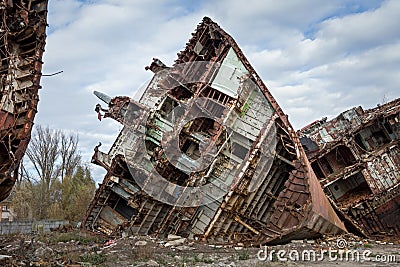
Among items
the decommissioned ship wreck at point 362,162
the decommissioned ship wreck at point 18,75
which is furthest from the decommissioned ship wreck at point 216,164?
the decommissioned ship wreck at point 18,75

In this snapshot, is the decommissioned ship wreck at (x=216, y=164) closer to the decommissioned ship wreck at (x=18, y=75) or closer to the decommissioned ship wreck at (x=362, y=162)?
the decommissioned ship wreck at (x=362, y=162)

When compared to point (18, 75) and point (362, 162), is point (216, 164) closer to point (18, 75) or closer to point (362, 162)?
point (362, 162)

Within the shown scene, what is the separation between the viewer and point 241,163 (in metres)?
A: 10.5

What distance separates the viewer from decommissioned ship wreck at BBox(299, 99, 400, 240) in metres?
12.0

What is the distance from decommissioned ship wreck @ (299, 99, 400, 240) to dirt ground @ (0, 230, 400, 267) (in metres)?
2.44

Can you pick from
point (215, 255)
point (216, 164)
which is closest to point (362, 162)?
point (216, 164)

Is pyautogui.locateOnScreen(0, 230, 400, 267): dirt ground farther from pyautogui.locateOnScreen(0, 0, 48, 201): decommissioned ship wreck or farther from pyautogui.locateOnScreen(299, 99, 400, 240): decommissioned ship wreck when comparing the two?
pyautogui.locateOnScreen(299, 99, 400, 240): decommissioned ship wreck

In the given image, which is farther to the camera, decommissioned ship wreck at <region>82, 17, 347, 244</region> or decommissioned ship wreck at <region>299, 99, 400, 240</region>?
decommissioned ship wreck at <region>299, 99, 400, 240</region>

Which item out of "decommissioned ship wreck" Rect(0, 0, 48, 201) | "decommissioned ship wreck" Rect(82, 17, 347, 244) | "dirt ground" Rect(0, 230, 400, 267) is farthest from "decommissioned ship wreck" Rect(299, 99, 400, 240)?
"decommissioned ship wreck" Rect(0, 0, 48, 201)

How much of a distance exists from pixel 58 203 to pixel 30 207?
1.84m

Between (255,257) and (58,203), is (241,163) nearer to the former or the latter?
(255,257)

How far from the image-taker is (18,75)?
25.5 feet

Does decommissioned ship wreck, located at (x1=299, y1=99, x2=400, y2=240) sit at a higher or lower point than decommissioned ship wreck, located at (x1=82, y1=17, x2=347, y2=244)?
higher

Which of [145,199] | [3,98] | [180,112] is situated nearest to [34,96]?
[3,98]
